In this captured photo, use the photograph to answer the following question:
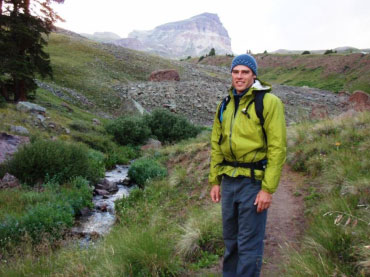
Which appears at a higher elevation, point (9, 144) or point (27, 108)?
point (27, 108)

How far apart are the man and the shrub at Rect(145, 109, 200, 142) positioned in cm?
1652

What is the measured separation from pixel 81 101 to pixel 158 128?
27.9 ft

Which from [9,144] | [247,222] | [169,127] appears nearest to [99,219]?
[9,144]

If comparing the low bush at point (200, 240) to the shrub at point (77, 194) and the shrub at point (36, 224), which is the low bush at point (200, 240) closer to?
the shrub at point (36, 224)

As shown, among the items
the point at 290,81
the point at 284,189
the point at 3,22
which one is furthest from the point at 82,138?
the point at 290,81

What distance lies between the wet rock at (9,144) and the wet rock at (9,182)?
0.95 m

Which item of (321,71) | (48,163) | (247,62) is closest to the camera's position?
(247,62)

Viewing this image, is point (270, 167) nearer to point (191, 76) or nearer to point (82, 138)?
point (82, 138)

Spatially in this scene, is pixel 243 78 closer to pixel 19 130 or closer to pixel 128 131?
pixel 19 130

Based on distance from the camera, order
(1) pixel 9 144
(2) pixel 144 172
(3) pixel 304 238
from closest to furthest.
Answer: (3) pixel 304 238
(1) pixel 9 144
(2) pixel 144 172

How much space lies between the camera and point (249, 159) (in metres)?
2.91

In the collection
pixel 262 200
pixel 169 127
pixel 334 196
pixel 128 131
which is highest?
pixel 262 200

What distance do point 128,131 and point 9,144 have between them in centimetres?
871

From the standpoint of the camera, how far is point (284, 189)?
6.57 meters
